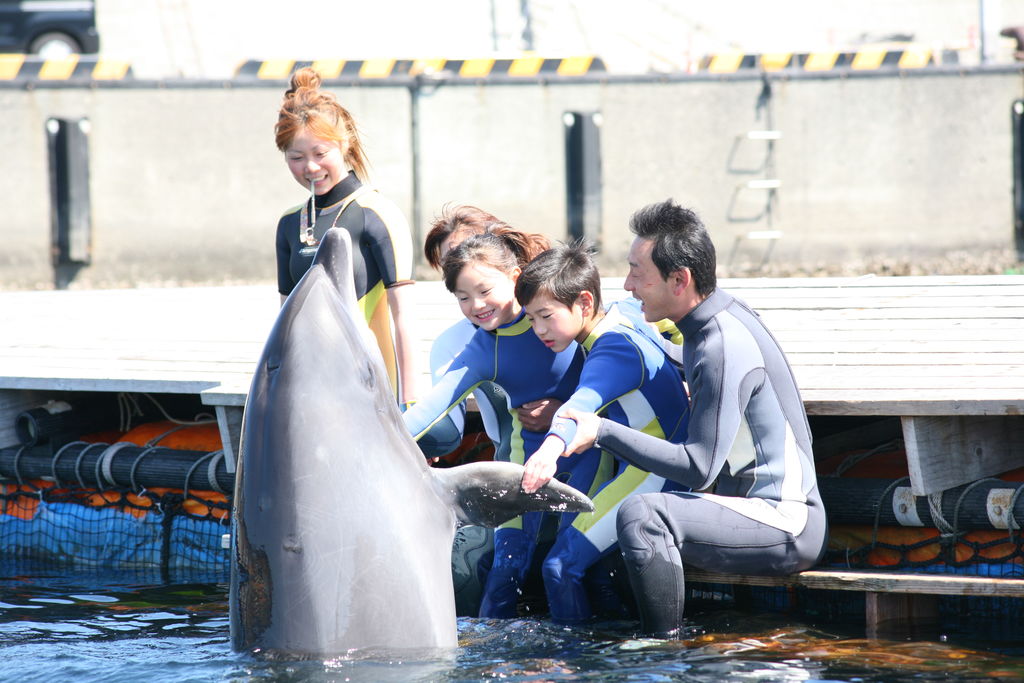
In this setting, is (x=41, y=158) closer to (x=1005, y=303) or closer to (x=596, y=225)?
(x=596, y=225)

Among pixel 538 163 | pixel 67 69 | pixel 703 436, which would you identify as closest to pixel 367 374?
pixel 703 436

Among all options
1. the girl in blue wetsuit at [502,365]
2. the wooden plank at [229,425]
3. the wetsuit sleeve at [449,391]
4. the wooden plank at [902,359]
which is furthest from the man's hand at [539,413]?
the wooden plank at [229,425]

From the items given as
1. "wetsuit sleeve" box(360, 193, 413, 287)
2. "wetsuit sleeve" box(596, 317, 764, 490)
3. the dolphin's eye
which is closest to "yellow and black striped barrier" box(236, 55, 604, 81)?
"wetsuit sleeve" box(360, 193, 413, 287)

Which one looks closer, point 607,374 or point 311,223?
point 607,374

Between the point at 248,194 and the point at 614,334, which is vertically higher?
the point at 248,194

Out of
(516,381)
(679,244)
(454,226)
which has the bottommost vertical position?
(516,381)

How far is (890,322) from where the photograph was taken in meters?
5.60

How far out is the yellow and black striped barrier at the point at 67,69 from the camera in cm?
1097

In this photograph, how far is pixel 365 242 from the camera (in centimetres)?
470

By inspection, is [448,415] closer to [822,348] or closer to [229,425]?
[229,425]

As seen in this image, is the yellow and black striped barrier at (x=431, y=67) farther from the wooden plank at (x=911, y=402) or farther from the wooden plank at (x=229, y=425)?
the wooden plank at (x=911, y=402)

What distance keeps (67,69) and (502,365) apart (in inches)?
318

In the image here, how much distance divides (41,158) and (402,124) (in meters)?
3.11

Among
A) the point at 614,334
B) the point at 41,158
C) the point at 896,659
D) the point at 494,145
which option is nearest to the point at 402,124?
the point at 494,145
